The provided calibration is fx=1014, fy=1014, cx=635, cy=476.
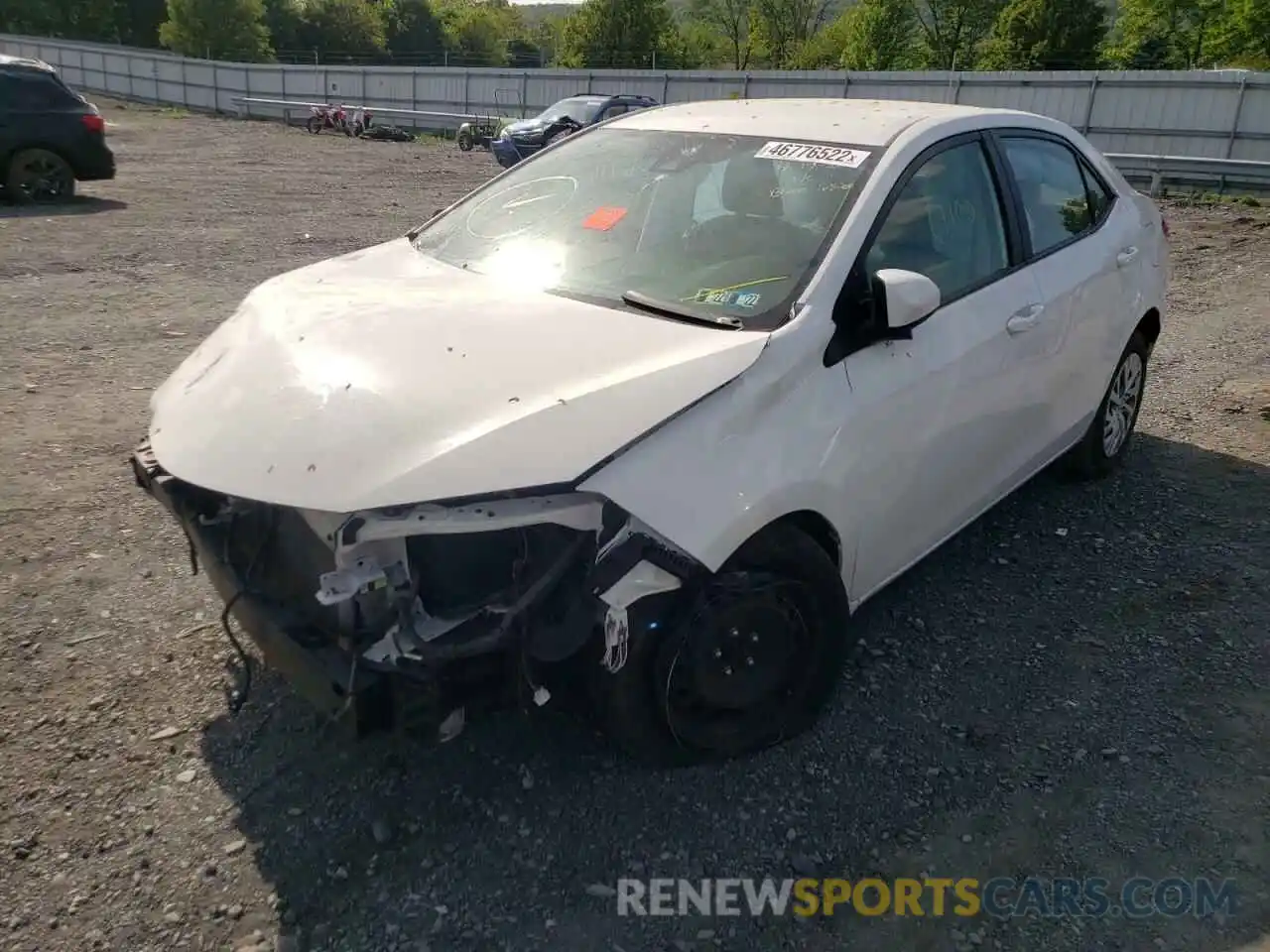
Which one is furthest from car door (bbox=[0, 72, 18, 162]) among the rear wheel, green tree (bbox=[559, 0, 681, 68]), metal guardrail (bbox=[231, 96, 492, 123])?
green tree (bbox=[559, 0, 681, 68])

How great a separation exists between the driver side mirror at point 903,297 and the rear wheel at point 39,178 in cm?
1260

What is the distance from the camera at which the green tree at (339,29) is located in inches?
2571

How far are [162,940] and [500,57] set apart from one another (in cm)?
7723

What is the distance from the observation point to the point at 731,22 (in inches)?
3066

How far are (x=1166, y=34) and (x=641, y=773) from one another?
6615 cm

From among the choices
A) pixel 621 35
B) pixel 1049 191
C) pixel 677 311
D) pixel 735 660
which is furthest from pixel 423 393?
pixel 621 35

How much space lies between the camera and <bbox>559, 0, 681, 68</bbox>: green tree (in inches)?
2314

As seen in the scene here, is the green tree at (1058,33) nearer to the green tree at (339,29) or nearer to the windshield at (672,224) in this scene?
the green tree at (339,29)

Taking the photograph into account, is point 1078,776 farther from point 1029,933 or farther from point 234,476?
point 234,476

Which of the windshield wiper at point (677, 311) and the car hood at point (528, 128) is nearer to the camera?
the windshield wiper at point (677, 311)

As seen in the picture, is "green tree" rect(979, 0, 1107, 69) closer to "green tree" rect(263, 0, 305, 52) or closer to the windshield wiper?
"green tree" rect(263, 0, 305, 52)

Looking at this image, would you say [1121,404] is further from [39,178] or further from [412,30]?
[412,30]

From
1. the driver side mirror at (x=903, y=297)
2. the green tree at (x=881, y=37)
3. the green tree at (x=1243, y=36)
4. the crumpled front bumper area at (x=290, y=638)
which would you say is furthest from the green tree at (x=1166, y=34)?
the crumpled front bumper area at (x=290, y=638)

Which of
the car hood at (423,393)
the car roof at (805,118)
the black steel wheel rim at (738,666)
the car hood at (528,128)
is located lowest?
the black steel wheel rim at (738,666)
